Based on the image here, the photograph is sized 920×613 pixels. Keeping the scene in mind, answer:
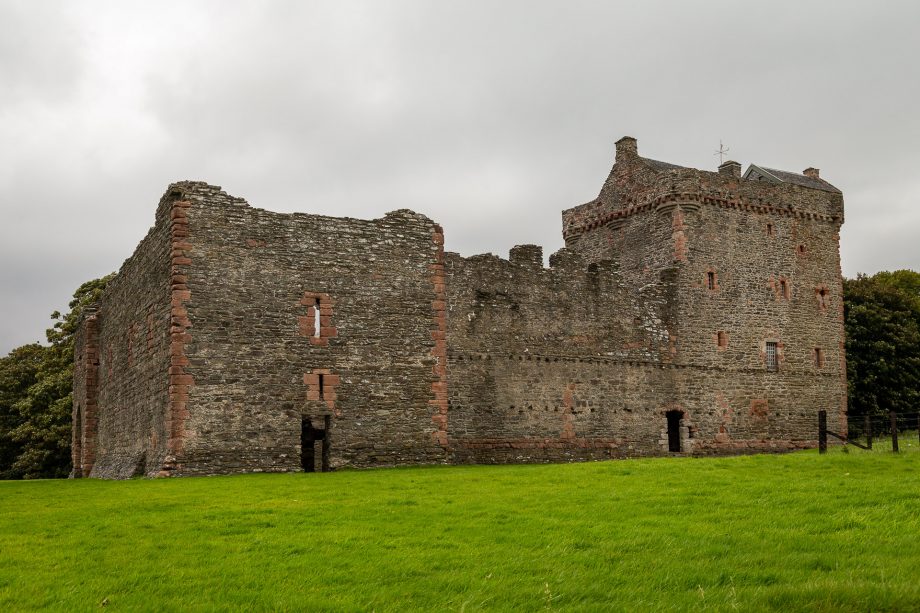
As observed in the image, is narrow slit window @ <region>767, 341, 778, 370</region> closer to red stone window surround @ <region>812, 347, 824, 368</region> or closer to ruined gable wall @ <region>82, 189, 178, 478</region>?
red stone window surround @ <region>812, 347, 824, 368</region>

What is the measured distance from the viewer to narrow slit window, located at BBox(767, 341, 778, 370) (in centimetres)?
3541

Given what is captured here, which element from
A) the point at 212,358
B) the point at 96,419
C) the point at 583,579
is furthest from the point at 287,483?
the point at 96,419

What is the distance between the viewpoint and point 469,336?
2897 cm

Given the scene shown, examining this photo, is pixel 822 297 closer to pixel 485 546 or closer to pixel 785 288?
pixel 785 288

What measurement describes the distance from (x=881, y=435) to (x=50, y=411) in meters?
35.2

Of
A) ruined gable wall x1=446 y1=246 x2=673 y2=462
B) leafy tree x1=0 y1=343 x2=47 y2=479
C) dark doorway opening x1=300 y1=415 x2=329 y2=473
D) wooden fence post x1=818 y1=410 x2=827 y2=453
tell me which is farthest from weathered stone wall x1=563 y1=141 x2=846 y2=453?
leafy tree x1=0 y1=343 x2=47 y2=479

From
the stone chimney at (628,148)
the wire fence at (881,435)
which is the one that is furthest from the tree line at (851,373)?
the stone chimney at (628,148)

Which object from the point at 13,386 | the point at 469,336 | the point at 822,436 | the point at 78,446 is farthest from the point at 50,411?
the point at 822,436

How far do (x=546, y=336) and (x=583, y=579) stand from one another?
21.1m

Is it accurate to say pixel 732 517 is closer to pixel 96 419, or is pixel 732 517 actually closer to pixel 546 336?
pixel 546 336

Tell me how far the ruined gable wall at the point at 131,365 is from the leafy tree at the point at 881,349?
3133 cm

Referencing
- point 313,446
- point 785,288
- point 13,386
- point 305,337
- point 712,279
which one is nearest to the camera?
point 305,337

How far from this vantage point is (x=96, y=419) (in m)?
33.2

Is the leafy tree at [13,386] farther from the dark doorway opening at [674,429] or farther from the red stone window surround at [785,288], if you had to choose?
the red stone window surround at [785,288]
